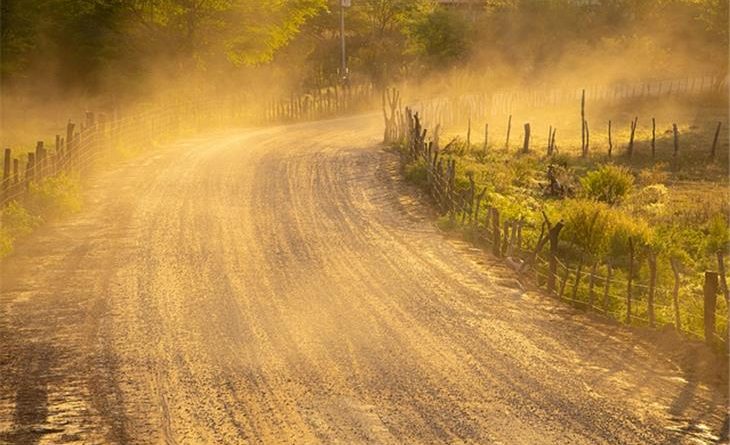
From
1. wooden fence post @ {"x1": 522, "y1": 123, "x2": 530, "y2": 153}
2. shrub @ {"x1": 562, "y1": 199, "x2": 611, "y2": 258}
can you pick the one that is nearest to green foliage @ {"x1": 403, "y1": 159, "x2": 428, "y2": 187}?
shrub @ {"x1": 562, "y1": 199, "x2": 611, "y2": 258}

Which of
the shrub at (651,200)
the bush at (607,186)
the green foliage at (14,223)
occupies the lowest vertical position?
the shrub at (651,200)

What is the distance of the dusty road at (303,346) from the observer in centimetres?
1212

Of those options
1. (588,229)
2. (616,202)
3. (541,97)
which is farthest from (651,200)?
(541,97)

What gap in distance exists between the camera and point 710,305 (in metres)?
14.9

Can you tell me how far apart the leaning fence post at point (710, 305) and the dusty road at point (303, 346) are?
837mm

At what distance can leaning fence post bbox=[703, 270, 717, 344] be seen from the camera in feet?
48.8

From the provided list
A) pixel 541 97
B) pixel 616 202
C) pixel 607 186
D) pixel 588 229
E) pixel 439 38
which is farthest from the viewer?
pixel 439 38

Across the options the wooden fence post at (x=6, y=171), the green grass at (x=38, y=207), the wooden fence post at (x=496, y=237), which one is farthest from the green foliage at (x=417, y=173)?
the wooden fence post at (x=6, y=171)

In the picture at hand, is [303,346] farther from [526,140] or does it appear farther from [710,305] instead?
[526,140]

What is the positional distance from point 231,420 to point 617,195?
73.9 ft

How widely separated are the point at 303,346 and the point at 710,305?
248 inches

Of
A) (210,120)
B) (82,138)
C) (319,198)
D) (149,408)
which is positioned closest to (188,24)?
(210,120)

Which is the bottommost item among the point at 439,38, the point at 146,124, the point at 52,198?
the point at 52,198

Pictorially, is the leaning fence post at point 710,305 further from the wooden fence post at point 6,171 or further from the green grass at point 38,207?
the wooden fence post at point 6,171
